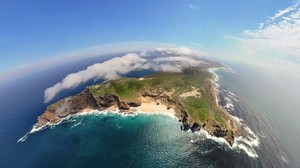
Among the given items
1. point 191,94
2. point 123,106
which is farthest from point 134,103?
point 191,94

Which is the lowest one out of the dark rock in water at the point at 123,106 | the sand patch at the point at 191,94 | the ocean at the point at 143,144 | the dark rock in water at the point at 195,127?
the ocean at the point at 143,144

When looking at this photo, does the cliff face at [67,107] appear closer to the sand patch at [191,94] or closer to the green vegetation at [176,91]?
the green vegetation at [176,91]

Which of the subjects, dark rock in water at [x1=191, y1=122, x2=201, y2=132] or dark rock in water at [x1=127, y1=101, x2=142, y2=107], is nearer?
dark rock in water at [x1=191, y1=122, x2=201, y2=132]

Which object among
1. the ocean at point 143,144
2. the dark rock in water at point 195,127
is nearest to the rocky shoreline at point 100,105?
the ocean at point 143,144

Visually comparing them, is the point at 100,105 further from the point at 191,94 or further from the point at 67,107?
the point at 191,94

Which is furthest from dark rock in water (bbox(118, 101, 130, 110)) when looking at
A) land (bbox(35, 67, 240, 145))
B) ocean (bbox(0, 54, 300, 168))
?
ocean (bbox(0, 54, 300, 168))

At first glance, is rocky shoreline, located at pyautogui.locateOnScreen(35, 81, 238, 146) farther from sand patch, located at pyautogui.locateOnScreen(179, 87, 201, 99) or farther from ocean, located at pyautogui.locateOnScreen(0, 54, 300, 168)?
sand patch, located at pyautogui.locateOnScreen(179, 87, 201, 99)

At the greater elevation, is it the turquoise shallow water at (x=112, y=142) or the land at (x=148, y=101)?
the land at (x=148, y=101)

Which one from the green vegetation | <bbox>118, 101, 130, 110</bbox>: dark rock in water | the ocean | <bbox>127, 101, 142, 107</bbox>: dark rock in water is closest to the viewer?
the ocean
